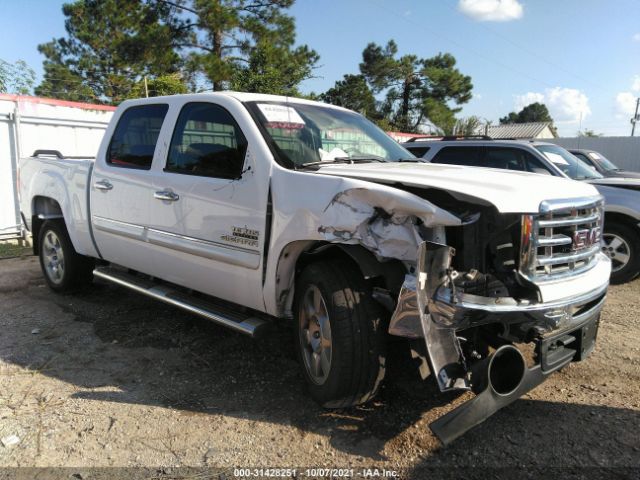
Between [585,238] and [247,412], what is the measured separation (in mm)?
2325

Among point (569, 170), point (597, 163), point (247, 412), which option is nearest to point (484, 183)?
point (247, 412)

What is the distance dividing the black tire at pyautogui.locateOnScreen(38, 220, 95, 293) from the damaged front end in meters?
4.24

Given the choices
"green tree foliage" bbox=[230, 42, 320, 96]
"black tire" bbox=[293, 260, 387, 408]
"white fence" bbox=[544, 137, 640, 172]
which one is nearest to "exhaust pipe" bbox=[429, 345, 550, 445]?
"black tire" bbox=[293, 260, 387, 408]

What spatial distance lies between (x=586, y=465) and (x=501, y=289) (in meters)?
1.05

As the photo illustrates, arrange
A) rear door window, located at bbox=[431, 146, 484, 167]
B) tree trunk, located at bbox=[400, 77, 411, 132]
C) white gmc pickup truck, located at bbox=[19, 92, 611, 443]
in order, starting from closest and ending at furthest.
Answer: white gmc pickup truck, located at bbox=[19, 92, 611, 443]
rear door window, located at bbox=[431, 146, 484, 167]
tree trunk, located at bbox=[400, 77, 411, 132]

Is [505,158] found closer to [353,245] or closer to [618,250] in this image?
[618,250]

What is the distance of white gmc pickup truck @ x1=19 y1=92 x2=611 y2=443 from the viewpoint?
2568mm

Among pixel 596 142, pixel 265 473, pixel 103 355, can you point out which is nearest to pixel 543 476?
pixel 265 473

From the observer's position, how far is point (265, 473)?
2.65m

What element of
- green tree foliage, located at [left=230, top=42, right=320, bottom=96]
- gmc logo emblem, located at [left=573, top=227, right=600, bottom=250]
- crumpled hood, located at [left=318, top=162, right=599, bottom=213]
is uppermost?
green tree foliage, located at [left=230, top=42, right=320, bottom=96]

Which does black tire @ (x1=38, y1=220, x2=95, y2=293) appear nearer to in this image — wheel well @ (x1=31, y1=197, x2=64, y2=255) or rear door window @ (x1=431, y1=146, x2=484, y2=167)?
wheel well @ (x1=31, y1=197, x2=64, y2=255)

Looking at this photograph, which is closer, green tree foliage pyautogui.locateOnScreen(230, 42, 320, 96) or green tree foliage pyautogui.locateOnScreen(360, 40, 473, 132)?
green tree foliage pyautogui.locateOnScreen(230, 42, 320, 96)

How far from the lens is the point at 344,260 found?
10.2 ft

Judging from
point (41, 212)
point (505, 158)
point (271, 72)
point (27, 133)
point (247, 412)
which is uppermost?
point (271, 72)
